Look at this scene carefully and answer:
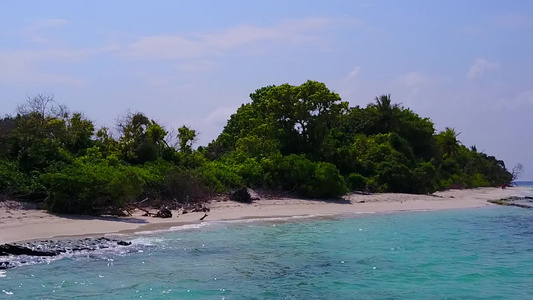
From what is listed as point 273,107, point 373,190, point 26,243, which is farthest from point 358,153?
point 26,243

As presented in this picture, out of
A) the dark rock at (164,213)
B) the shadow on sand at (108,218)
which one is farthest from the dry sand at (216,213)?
the dark rock at (164,213)

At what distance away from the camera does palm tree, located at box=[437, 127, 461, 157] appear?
67250mm

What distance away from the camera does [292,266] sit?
15.8 m

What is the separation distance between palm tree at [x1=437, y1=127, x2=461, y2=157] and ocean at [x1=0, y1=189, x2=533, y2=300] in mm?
43818

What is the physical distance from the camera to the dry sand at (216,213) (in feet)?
63.0

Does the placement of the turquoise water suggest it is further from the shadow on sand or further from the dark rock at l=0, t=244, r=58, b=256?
the shadow on sand

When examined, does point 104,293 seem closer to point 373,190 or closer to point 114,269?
point 114,269

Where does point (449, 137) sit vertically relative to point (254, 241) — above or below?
above

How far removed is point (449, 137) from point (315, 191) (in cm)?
3868

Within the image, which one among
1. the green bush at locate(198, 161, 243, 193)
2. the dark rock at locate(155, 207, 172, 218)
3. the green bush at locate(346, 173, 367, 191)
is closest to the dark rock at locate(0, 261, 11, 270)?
the dark rock at locate(155, 207, 172, 218)

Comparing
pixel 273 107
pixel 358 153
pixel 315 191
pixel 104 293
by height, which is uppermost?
pixel 273 107

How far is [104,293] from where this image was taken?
12328 millimetres

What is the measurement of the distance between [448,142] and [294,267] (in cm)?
5592

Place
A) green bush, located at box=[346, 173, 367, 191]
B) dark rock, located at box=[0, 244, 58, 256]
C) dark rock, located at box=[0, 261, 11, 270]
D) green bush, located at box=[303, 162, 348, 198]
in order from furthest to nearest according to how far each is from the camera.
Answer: green bush, located at box=[346, 173, 367, 191] → green bush, located at box=[303, 162, 348, 198] → dark rock, located at box=[0, 244, 58, 256] → dark rock, located at box=[0, 261, 11, 270]
